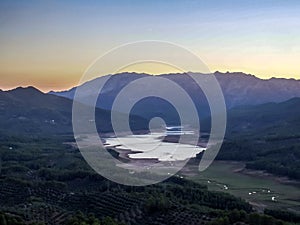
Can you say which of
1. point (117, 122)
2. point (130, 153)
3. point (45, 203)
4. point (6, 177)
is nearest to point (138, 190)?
point (45, 203)

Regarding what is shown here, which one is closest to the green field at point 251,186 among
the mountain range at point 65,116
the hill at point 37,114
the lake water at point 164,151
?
the lake water at point 164,151

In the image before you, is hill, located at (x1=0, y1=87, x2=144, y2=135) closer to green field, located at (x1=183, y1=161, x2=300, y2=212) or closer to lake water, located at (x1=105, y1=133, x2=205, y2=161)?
lake water, located at (x1=105, y1=133, x2=205, y2=161)

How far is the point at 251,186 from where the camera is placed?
40594 mm

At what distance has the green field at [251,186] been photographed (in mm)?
33406

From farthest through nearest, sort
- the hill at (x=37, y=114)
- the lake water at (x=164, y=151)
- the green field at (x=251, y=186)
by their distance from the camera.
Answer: the hill at (x=37, y=114) < the lake water at (x=164, y=151) < the green field at (x=251, y=186)

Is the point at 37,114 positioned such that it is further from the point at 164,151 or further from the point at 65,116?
the point at 164,151

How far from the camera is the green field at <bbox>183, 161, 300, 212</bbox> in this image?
33406 mm

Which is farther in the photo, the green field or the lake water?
the lake water

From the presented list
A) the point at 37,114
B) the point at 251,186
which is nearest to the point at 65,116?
the point at 37,114

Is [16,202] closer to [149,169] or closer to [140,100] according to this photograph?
[149,169]

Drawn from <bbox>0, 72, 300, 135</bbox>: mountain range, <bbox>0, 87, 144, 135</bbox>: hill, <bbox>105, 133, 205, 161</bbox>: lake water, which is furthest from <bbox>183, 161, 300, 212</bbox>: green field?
<bbox>0, 87, 144, 135</bbox>: hill

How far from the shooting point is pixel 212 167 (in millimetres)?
51656

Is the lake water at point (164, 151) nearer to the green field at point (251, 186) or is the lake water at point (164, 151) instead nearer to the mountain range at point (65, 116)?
the green field at point (251, 186)

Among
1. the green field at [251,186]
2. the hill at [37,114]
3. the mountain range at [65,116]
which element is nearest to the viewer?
the green field at [251,186]
